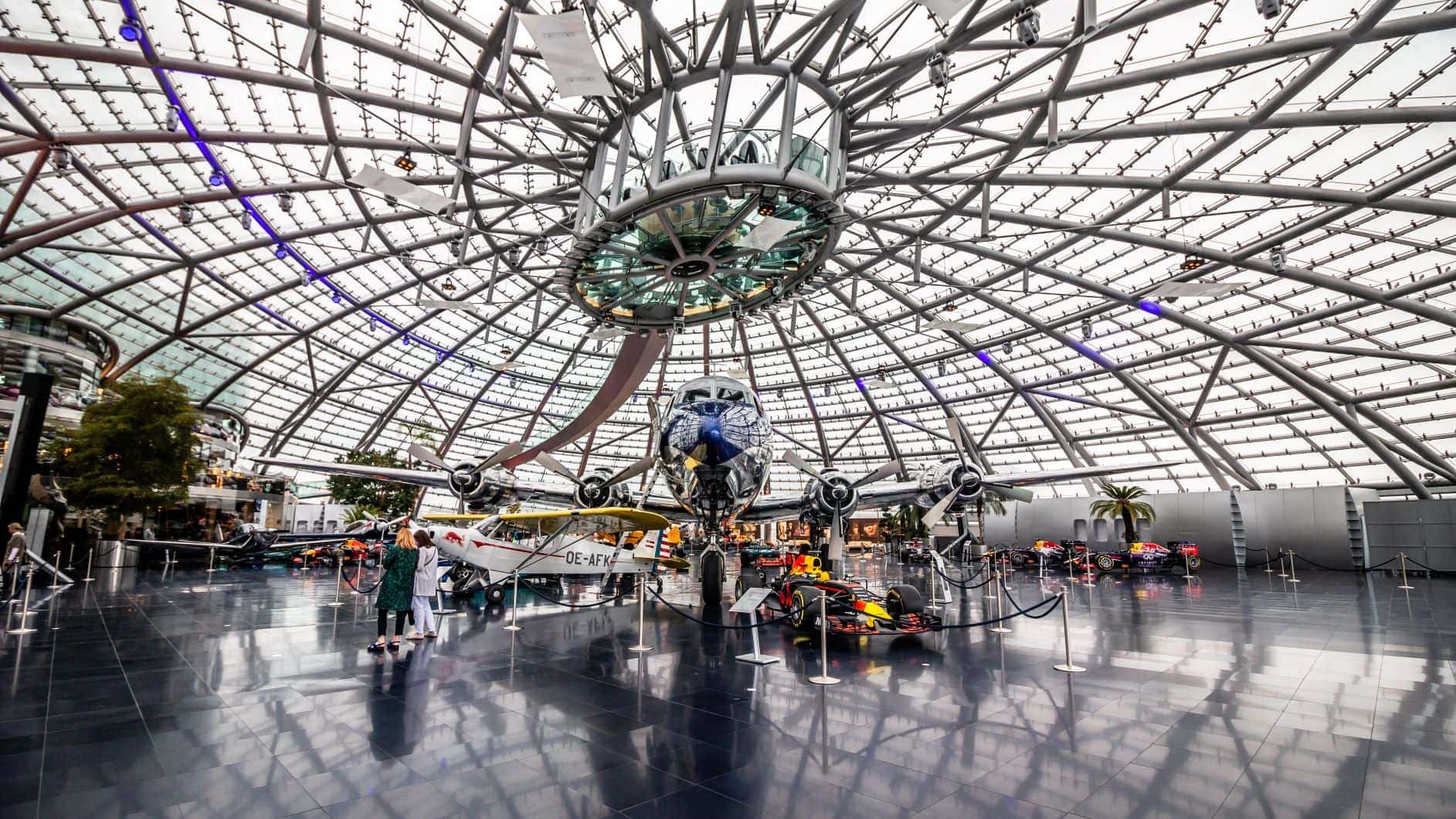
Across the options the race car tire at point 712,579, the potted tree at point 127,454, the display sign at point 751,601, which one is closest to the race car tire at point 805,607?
the display sign at point 751,601

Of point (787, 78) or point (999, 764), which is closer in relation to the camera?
point (999, 764)

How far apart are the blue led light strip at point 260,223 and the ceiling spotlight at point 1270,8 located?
73.5ft

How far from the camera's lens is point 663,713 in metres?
7.59

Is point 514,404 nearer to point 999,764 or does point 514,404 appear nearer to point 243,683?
point 243,683

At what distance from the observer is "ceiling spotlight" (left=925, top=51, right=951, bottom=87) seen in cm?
1319

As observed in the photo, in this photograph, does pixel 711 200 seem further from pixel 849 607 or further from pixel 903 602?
pixel 903 602

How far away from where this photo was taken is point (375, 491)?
142ft

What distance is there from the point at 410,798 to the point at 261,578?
25124mm

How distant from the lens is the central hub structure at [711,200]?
1417 centimetres

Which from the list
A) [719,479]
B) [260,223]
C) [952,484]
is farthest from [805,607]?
[260,223]

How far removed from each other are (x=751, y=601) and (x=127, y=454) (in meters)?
30.3

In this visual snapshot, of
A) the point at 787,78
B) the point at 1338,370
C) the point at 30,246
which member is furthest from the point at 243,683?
the point at 1338,370

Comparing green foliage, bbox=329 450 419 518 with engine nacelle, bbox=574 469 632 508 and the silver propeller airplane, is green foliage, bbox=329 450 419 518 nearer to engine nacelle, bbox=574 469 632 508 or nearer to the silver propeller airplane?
the silver propeller airplane

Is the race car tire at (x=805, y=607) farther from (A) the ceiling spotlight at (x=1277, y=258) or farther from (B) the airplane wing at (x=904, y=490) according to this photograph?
(A) the ceiling spotlight at (x=1277, y=258)
